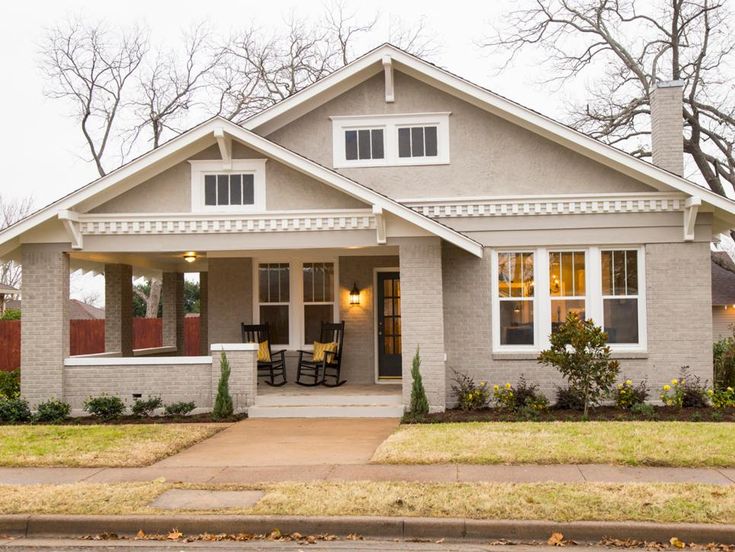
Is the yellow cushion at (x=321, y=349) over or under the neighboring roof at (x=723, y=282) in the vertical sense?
under

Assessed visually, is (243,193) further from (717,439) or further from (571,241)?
(717,439)

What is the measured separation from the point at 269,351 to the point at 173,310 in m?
5.93

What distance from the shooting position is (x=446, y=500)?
717 cm

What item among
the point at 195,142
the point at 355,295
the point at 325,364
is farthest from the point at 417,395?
the point at 195,142

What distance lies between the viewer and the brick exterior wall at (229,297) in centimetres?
1553

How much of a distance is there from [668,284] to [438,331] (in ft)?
13.6

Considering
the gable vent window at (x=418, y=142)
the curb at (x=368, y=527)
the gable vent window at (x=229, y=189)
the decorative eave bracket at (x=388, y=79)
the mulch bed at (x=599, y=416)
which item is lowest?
the curb at (x=368, y=527)

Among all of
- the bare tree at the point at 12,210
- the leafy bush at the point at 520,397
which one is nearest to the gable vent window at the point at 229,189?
the leafy bush at the point at 520,397

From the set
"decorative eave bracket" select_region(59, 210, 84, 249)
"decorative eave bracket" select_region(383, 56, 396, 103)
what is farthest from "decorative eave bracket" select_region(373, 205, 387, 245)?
"decorative eave bracket" select_region(59, 210, 84, 249)

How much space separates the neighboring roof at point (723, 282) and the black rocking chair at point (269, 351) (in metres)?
17.5

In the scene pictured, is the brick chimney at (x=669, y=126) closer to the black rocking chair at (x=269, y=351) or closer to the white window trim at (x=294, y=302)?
the white window trim at (x=294, y=302)

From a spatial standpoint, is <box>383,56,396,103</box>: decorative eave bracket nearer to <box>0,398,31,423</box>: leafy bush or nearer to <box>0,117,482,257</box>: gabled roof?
<box>0,117,482,257</box>: gabled roof

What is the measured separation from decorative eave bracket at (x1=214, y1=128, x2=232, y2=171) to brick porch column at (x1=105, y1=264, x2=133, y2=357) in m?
5.23

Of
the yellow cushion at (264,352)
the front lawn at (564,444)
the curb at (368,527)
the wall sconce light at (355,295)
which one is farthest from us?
the wall sconce light at (355,295)
